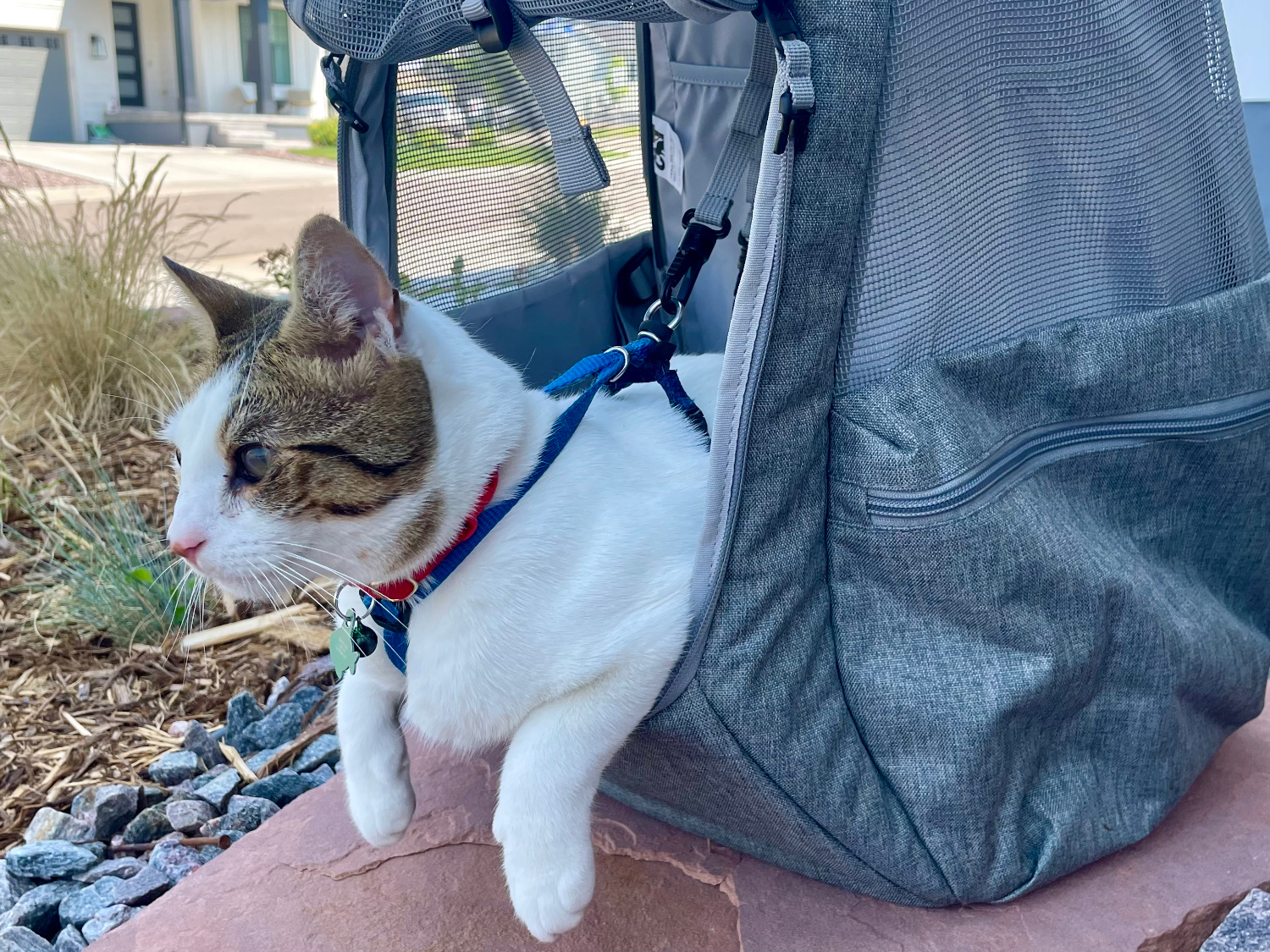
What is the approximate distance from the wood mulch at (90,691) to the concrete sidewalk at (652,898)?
1.67 feet

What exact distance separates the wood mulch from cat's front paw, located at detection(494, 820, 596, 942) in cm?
95

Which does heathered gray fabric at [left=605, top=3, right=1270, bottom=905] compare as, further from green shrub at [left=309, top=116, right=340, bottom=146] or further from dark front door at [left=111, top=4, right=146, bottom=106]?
dark front door at [left=111, top=4, right=146, bottom=106]

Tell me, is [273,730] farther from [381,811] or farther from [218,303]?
[218,303]

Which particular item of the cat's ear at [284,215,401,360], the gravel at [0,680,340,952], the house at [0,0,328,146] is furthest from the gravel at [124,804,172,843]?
the house at [0,0,328,146]

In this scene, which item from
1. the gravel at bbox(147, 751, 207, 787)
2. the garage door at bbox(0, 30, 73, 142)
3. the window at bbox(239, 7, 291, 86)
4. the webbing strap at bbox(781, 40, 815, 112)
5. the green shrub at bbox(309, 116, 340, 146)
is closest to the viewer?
the webbing strap at bbox(781, 40, 815, 112)

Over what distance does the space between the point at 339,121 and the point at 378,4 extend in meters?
0.25

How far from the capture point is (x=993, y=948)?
109 cm

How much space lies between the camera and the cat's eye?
104 centimetres

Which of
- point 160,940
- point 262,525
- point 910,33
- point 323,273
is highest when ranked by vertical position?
point 910,33

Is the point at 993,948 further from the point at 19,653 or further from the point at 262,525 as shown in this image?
the point at 19,653

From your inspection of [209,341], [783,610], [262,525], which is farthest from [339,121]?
[783,610]

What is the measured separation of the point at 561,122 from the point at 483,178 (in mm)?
391

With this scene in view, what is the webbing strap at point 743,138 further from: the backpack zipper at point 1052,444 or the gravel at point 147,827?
the gravel at point 147,827

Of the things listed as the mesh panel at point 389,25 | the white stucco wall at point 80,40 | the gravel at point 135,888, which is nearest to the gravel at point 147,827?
the gravel at point 135,888
